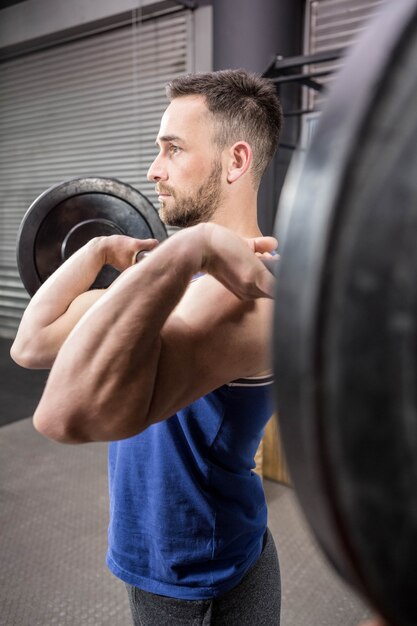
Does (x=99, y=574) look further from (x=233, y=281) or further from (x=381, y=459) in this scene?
(x=381, y=459)

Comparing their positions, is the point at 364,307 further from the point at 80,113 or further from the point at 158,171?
the point at 80,113

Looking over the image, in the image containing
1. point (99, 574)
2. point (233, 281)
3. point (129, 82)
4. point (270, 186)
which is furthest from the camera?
point (129, 82)

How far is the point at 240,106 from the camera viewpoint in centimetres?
110

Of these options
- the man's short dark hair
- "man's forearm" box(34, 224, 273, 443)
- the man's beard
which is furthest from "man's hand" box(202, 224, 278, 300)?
the man's short dark hair

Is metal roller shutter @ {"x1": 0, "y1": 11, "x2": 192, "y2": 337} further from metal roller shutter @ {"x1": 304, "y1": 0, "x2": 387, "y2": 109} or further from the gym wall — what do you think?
metal roller shutter @ {"x1": 304, "y1": 0, "x2": 387, "y2": 109}

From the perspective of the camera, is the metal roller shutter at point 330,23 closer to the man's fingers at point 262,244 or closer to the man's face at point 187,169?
the man's face at point 187,169

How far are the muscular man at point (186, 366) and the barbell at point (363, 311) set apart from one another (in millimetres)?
291

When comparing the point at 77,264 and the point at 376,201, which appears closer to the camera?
the point at 376,201

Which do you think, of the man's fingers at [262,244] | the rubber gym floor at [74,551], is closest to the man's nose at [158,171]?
the man's fingers at [262,244]

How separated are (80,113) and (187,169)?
3080 millimetres

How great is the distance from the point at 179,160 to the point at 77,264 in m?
0.27

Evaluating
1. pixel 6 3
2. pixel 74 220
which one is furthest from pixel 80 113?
pixel 74 220

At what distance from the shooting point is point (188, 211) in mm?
1012

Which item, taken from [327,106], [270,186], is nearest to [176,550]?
[327,106]
